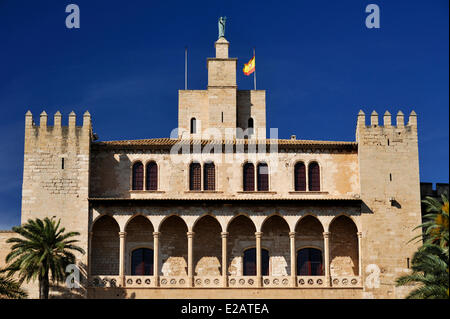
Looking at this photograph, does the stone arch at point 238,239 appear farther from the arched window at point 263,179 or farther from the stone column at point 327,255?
the stone column at point 327,255

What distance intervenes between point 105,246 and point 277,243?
9.04 meters

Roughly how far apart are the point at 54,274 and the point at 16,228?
113 inches

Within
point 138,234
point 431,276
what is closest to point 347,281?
point 431,276

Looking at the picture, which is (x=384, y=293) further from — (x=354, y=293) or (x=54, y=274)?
(x=54, y=274)

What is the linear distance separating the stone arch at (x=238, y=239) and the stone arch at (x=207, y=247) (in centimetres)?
58

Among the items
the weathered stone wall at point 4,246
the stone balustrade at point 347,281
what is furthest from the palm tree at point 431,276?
the weathered stone wall at point 4,246

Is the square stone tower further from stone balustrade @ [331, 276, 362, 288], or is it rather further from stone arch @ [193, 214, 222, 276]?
stone balustrade @ [331, 276, 362, 288]

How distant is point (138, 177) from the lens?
4925cm

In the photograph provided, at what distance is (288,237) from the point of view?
159 feet

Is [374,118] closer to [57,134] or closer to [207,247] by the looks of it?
[207,247]

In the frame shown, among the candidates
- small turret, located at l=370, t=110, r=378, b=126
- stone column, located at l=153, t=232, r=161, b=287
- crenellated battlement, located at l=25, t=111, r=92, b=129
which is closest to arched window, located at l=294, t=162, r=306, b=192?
small turret, located at l=370, t=110, r=378, b=126

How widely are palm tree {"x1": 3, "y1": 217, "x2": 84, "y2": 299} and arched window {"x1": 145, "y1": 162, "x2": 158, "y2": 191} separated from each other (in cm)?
587

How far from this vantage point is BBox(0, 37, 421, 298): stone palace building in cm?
4681
